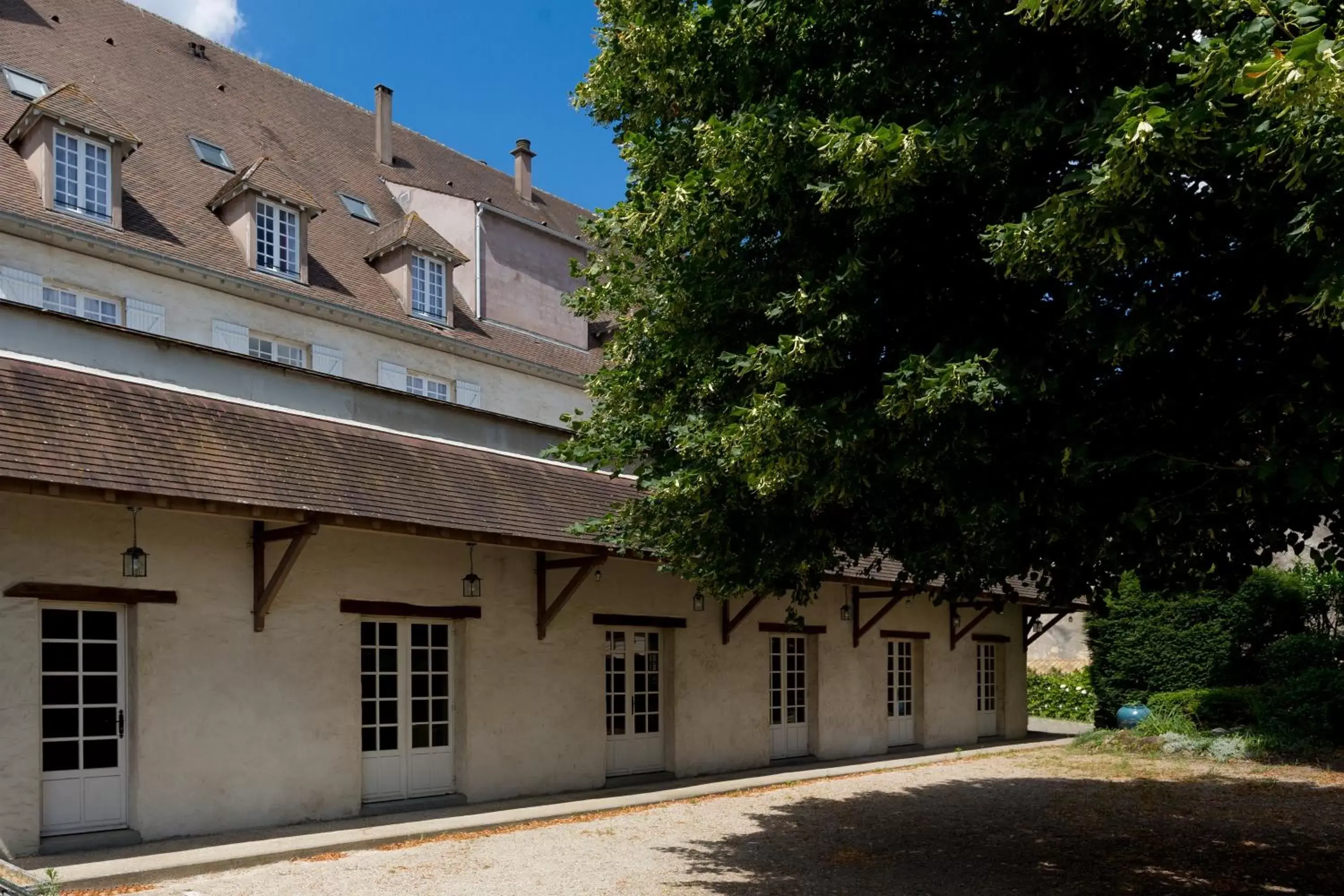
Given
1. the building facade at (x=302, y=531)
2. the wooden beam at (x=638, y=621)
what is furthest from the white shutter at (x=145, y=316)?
the wooden beam at (x=638, y=621)

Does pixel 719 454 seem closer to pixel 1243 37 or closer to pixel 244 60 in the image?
pixel 1243 37

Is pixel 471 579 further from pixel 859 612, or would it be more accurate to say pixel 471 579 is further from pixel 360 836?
pixel 859 612

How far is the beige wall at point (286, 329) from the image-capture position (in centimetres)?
1452

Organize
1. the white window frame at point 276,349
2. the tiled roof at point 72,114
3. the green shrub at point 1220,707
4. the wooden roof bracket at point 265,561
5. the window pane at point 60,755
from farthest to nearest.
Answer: the green shrub at point 1220,707 → the white window frame at point 276,349 → the tiled roof at point 72,114 → the wooden roof bracket at point 265,561 → the window pane at point 60,755

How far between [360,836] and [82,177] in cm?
1021

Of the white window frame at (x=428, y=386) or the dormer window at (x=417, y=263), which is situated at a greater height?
the dormer window at (x=417, y=263)

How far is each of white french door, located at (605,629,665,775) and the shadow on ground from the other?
7.94ft

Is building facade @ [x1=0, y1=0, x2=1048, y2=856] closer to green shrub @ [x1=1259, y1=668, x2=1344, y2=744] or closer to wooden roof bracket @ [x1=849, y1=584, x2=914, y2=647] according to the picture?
wooden roof bracket @ [x1=849, y1=584, x2=914, y2=647]

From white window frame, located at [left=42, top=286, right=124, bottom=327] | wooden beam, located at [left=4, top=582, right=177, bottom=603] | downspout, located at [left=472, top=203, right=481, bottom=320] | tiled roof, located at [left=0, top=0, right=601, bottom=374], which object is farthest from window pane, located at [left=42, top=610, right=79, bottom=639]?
downspout, located at [left=472, top=203, right=481, bottom=320]

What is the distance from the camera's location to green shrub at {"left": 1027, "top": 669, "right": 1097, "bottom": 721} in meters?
26.6

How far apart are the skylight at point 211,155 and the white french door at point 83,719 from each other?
11.2m

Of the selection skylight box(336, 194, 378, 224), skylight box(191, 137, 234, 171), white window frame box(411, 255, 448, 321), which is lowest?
white window frame box(411, 255, 448, 321)

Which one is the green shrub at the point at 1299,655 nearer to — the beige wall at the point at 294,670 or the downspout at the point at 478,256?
the beige wall at the point at 294,670

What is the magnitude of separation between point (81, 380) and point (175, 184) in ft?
29.2
